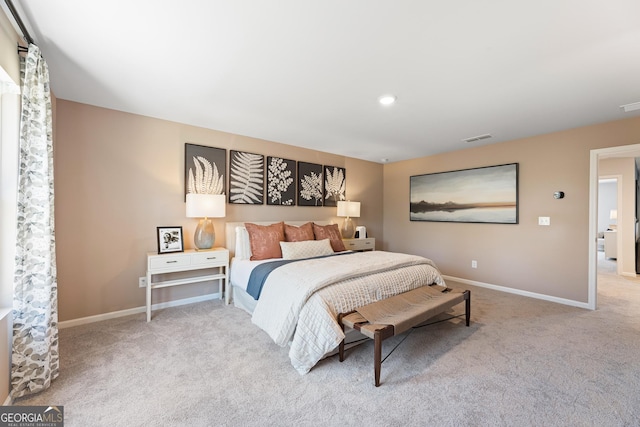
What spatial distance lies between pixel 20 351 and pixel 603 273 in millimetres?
8275

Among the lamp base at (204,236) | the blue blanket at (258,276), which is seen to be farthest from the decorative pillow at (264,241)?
the lamp base at (204,236)

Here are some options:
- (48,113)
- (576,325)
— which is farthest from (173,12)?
(576,325)

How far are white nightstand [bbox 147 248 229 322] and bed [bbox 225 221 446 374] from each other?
19 centimetres

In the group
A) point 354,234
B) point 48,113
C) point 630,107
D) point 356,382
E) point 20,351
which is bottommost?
point 356,382

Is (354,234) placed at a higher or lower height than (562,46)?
lower

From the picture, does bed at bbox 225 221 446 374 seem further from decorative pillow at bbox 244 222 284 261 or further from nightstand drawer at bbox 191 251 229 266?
nightstand drawer at bbox 191 251 229 266

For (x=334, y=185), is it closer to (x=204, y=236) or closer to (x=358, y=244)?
(x=358, y=244)

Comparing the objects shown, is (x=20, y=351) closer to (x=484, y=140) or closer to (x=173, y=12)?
(x=173, y=12)

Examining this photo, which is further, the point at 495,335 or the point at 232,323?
the point at 232,323

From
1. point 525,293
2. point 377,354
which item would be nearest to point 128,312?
point 377,354

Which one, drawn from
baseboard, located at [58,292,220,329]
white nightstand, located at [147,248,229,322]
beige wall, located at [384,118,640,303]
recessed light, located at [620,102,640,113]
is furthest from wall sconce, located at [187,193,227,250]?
recessed light, located at [620,102,640,113]

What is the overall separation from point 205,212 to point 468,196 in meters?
4.14

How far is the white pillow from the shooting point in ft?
11.2

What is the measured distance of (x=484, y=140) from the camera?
13.1 feet
